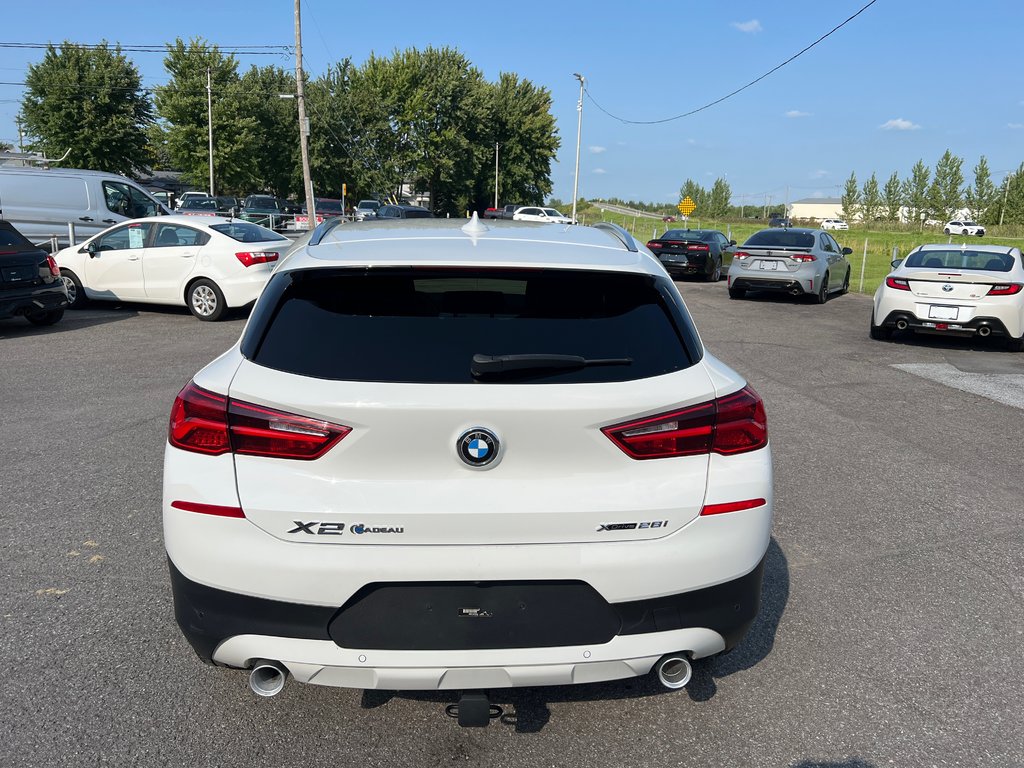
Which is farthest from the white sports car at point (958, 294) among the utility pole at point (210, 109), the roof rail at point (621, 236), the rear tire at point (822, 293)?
the utility pole at point (210, 109)

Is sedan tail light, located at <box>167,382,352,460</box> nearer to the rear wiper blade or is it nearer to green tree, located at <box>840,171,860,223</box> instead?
the rear wiper blade

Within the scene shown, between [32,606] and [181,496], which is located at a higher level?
[181,496]

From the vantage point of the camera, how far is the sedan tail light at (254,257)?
506 inches

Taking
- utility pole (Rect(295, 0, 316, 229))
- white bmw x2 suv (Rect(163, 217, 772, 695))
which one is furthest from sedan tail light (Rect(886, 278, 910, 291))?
utility pole (Rect(295, 0, 316, 229))

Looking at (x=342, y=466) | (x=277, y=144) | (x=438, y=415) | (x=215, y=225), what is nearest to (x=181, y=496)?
(x=342, y=466)

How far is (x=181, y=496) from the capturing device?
2.42m

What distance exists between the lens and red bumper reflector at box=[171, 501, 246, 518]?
2.33 m

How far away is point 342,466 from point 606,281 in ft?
3.29

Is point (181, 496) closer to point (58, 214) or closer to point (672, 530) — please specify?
point (672, 530)

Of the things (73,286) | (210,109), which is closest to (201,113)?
(210,109)

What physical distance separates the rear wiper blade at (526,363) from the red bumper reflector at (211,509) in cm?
78

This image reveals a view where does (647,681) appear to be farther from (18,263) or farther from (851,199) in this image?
(851,199)

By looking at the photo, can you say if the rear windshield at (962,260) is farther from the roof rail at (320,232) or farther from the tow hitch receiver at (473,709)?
the tow hitch receiver at (473,709)

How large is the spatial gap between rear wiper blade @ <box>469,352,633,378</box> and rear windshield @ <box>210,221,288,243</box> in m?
11.7
